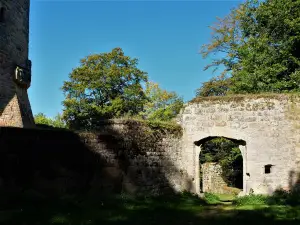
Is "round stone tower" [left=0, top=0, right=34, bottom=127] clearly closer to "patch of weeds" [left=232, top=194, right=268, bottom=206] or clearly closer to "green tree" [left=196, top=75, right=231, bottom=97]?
"patch of weeds" [left=232, top=194, right=268, bottom=206]

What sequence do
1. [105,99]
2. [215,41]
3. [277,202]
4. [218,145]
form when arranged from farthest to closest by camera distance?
[105,99], [215,41], [218,145], [277,202]

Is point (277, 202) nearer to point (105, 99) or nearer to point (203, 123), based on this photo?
point (203, 123)

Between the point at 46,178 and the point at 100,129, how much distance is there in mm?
3182

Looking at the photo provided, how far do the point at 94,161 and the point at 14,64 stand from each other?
6.62 meters

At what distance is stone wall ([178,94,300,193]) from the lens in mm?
11711

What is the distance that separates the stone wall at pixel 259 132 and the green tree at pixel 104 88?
18.4 metres

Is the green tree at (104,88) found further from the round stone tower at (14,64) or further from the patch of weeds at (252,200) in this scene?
the patch of weeds at (252,200)

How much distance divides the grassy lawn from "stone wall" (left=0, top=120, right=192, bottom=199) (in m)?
0.48

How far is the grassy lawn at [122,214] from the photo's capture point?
676 centimetres

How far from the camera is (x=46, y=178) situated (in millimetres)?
8477

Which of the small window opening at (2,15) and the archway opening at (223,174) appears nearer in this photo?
the small window opening at (2,15)

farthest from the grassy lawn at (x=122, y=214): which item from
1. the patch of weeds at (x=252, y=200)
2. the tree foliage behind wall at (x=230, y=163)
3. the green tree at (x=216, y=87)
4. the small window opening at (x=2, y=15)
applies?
the green tree at (x=216, y=87)

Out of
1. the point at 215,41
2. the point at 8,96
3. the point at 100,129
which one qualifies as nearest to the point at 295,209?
the point at 100,129

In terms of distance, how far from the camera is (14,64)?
14031mm
